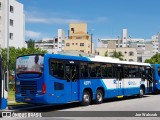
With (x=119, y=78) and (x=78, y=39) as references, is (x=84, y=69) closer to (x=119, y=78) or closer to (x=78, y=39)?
(x=119, y=78)

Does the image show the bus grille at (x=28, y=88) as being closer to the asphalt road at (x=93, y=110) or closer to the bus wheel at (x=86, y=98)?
the asphalt road at (x=93, y=110)

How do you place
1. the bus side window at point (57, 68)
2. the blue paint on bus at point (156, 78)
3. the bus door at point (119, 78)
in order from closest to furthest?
the bus side window at point (57, 68), the bus door at point (119, 78), the blue paint on bus at point (156, 78)

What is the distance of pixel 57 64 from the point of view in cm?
1828

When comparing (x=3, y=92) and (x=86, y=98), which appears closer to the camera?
(x=3, y=92)

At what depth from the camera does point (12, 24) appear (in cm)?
7106

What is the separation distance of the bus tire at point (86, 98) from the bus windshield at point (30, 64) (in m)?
3.88

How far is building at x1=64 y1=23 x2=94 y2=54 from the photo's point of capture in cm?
12644

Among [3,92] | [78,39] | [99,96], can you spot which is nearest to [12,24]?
[99,96]

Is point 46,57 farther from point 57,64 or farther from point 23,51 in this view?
point 23,51

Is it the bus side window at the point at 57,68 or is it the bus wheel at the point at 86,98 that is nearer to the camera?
the bus side window at the point at 57,68

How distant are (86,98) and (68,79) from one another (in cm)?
219

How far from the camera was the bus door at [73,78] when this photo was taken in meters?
19.1

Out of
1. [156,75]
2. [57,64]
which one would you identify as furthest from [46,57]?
[156,75]

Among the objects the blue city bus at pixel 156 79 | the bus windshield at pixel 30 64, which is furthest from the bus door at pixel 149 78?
the bus windshield at pixel 30 64
